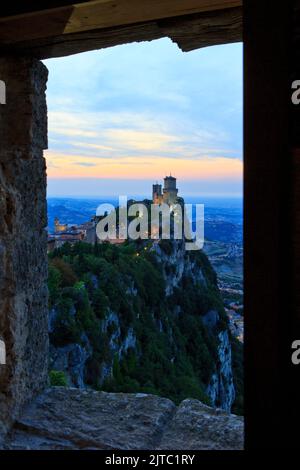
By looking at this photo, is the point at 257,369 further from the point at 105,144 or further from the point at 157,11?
the point at 105,144

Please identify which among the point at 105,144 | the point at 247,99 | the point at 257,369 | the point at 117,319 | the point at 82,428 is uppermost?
the point at 105,144

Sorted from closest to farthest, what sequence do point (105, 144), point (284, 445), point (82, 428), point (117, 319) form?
point (284, 445) < point (82, 428) < point (117, 319) < point (105, 144)

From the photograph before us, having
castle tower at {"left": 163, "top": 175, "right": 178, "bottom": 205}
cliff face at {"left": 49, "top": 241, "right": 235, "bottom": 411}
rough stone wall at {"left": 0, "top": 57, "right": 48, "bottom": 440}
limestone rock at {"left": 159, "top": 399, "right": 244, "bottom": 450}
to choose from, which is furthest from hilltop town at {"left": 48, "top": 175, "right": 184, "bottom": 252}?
limestone rock at {"left": 159, "top": 399, "right": 244, "bottom": 450}

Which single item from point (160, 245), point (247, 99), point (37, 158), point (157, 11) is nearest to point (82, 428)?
point (37, 158)

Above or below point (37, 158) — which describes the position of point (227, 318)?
below

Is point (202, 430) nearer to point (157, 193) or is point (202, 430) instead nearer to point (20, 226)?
point (20, 226)

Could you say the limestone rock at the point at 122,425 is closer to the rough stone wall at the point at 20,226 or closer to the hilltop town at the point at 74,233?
the rough stone wall at the point at 20,226

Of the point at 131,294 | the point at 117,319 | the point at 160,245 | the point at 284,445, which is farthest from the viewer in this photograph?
the point at 160,245
